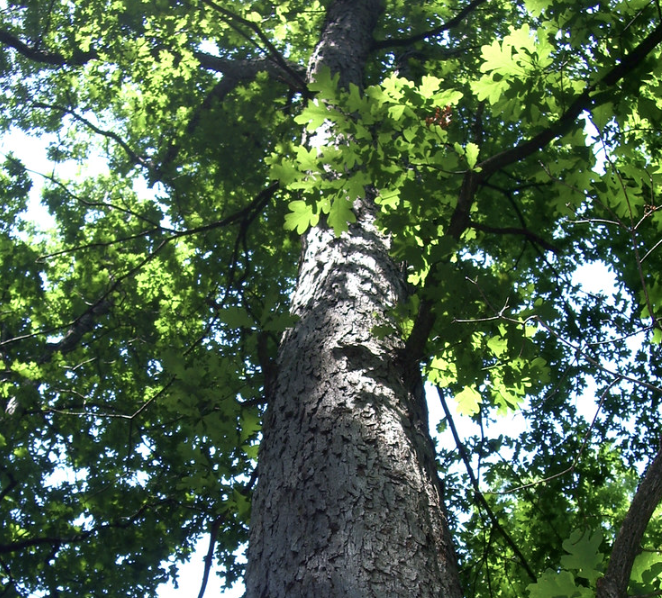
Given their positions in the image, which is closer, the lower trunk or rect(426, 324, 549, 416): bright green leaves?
the lower trunk

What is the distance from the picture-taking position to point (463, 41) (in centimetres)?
588

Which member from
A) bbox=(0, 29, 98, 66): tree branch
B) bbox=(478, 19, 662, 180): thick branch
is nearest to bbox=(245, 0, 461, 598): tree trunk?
bbox=(478, 19, 662, 180): thick branch

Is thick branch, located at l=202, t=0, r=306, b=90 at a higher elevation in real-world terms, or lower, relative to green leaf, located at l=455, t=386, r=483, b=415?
higher

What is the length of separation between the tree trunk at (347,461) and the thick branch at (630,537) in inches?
20.3

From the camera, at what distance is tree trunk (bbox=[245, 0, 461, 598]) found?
1552 mm

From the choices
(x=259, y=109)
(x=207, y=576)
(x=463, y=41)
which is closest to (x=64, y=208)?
(x=259, y=109)

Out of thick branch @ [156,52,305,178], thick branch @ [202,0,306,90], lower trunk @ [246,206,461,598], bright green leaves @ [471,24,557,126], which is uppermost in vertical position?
thick branch @ [156,52,305,178]

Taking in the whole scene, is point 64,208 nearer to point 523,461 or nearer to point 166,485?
point 166,485

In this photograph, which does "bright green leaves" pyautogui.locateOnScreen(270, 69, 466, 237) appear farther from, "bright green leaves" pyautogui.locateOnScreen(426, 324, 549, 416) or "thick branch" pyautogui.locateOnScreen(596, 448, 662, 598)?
"thick branch" pyautogui.locateOnScreen(596, 448, 662, 598)

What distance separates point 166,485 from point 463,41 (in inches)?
205

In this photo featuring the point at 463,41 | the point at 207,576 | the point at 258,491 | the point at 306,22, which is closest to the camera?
the point at 258,491

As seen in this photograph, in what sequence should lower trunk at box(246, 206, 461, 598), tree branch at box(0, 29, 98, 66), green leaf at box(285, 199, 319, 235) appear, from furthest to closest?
tree branch at box(0, 29, 98, 66), green leaf at box(285, 199, 319, 235), lower trunk at box(246, 206, 461, 598)

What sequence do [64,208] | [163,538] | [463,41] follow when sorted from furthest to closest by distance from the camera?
[64,208] < [463,41] < [163,538]

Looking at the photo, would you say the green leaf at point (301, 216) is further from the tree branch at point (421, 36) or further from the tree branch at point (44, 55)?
the tree branch at point (44, 55)
